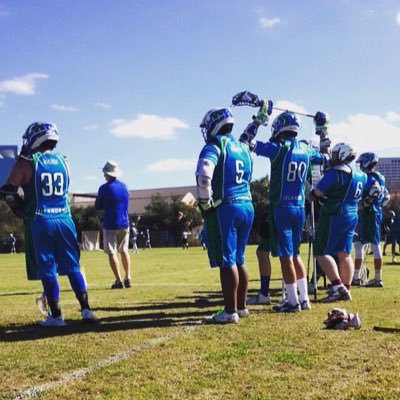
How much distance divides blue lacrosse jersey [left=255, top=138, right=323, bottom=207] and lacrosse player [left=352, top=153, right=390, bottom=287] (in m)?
3.52

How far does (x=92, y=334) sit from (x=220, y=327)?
1.32 meters

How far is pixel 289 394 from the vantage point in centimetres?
370

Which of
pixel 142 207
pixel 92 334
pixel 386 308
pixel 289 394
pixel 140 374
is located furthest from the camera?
pixel 142 207

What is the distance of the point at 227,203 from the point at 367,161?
5173 millimetres

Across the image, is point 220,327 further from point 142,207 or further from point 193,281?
point 142,207

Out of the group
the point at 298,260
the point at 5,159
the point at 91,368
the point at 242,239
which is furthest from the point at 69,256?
the point at 5,159

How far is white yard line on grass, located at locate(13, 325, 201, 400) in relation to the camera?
3836mm

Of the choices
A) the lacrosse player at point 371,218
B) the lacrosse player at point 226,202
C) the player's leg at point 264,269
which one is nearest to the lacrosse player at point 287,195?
the lacrosse player at point 226,202

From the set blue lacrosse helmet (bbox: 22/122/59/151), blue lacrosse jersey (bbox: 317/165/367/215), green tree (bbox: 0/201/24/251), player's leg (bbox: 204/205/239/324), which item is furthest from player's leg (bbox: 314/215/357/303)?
green tree (bbox: 0/201/24/251)

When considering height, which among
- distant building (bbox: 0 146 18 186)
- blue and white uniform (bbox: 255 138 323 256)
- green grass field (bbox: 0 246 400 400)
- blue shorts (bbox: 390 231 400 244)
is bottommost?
green grass field (bbox: 0 246 400 400)

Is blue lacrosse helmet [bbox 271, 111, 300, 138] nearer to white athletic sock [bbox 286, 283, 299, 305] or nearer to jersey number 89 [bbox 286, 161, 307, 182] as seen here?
jersey number 89 [bbox 286, 161, 307, 182]

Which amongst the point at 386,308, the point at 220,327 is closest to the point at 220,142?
the point at 220,327

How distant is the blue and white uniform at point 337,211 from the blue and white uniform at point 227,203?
1.84 m

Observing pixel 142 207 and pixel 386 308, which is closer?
pixel 386 308
